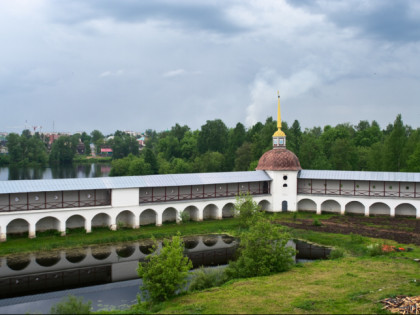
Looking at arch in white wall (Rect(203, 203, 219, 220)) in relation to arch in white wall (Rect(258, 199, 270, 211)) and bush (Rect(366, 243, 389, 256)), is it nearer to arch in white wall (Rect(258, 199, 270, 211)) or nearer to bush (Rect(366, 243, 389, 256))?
arch in white wall (Rect(258, 199, 270, 211))

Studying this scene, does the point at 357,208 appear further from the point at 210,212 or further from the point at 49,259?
the point at 49,259

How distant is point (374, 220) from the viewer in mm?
33469

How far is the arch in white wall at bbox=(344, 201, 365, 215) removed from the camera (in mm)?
36844

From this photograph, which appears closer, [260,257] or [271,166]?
[260,257]

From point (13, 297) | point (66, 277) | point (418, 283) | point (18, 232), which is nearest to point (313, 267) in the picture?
point (418, 283)

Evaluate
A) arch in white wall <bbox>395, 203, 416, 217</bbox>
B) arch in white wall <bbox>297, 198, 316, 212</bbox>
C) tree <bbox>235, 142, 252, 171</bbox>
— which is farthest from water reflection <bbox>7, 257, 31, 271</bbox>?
tree <bbox>235, 142, 252, 171</bbox>

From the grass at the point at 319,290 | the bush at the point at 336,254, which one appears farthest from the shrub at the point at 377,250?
the bush at the point at 336,254

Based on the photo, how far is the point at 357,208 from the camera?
121 feet

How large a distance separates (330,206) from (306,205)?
6.80ft

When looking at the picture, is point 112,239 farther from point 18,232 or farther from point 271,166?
point 271,166

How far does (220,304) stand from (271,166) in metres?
22.5

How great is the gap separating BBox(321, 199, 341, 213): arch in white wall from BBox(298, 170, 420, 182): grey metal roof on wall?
8.35 feet

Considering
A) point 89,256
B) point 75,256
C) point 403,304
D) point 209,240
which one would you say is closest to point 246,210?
point 209,240

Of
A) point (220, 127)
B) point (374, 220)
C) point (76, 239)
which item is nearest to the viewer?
point (76, 239)
